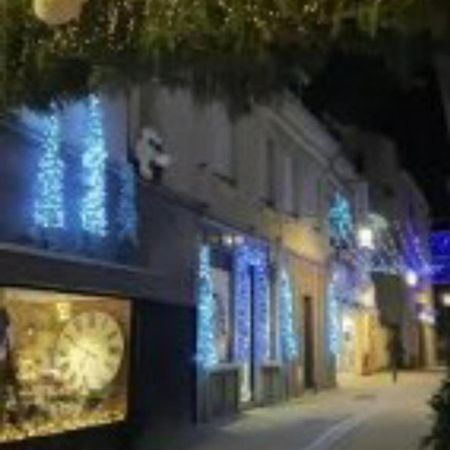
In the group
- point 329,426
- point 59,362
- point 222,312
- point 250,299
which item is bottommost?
point 329,426

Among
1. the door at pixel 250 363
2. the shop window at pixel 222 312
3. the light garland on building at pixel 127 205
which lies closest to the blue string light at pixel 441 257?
the door at pixel 250 363

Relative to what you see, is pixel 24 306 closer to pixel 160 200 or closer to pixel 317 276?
pixel 160 200

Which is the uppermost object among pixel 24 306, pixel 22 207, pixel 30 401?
pixel 22 207

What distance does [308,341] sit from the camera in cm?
2975

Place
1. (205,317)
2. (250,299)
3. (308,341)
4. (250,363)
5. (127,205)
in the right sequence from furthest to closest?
(308,341), (250,299), (250,363), (205,317), (127,205)

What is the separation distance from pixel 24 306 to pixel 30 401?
1.02 m

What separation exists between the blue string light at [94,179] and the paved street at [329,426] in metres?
3.52

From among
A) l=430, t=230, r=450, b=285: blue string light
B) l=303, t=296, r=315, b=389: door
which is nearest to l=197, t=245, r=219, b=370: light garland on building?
l=303, t=296, r=315, b=389: door

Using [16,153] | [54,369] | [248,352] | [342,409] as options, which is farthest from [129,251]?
[342,409]

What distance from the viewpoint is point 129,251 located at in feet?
49.7

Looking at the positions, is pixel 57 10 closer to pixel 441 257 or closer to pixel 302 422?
pixel 302 422

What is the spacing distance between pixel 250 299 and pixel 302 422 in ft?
12.5

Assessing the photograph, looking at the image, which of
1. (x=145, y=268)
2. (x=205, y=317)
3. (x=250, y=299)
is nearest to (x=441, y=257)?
(x=250, y=299)

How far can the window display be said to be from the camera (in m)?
12.4
